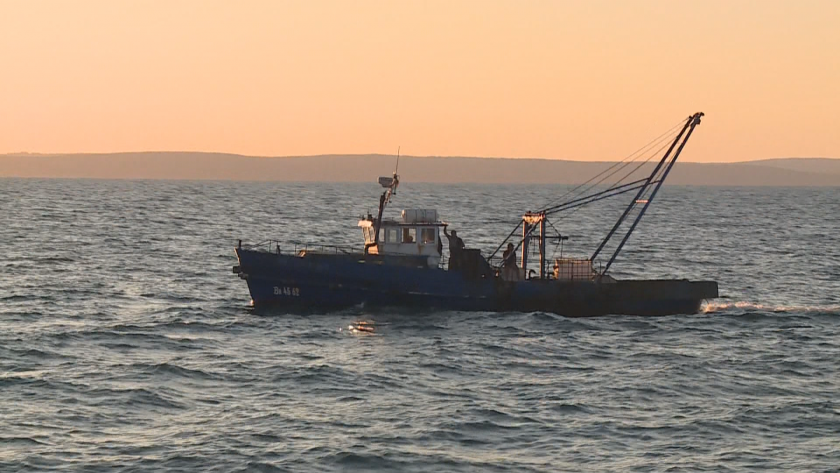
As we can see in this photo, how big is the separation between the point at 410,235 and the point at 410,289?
2.31 meters

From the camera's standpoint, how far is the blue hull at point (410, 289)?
43.8 meters

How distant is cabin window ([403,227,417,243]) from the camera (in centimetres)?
4516

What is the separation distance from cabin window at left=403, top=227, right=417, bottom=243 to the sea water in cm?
281

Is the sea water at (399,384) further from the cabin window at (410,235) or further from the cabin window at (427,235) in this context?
the cabin window at (410,235)

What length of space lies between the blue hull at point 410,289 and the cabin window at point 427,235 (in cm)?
79

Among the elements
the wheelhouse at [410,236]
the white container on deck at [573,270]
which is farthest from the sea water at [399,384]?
the white container on deck at [573,270]

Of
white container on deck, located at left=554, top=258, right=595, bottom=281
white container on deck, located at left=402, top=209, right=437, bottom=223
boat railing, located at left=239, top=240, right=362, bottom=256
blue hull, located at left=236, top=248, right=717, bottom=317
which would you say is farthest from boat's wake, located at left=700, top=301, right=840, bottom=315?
boat railing, located at left=239, top=240, right=362, bottom=256

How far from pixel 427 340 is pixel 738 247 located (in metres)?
54.6

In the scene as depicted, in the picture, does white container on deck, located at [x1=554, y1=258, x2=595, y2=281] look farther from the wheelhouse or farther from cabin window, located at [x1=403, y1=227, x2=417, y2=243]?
cabin window, located at [x1=403, y1=227, x2=417, y2=243]

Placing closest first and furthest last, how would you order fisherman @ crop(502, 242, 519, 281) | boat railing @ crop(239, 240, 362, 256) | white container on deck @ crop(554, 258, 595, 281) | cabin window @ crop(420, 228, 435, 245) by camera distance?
cabin window @ crop(420, 228, 435, 245)
fisherman @ crop(502, 242, 519, 281)
white container on deck @ crop(554, 258, 595, 281)
boat railing @ crop(239, 240, 362, 256)

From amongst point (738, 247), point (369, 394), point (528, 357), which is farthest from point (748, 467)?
point (738, 247)

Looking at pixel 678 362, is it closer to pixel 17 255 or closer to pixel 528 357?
pixel 528 357

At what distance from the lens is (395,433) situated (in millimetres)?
27000

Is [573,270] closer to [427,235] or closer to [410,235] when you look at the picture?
[427,235]
